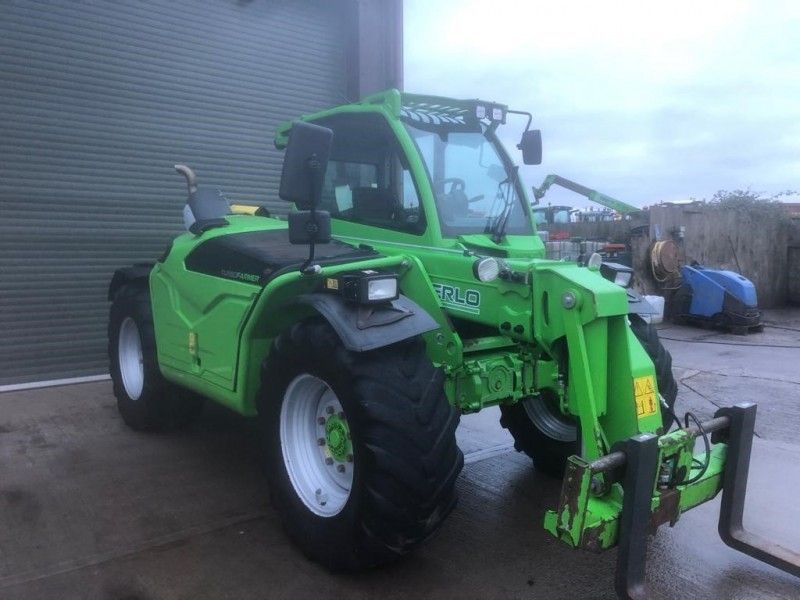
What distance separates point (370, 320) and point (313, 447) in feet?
2.83

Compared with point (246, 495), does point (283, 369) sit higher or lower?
higher

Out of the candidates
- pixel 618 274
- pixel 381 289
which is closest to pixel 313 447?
pixel 381 289

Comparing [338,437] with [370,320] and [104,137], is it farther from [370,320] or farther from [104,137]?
[104,137]

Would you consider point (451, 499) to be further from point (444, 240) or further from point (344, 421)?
point (444, 240)

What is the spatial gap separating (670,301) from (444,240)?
30.2 feet

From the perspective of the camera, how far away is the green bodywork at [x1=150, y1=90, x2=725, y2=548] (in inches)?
122

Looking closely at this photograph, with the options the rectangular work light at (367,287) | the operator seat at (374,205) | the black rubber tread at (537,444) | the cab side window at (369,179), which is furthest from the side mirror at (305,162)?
the black rubber tread at (537,444)

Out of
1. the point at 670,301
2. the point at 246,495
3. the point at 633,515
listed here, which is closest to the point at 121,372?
the point at 246,495

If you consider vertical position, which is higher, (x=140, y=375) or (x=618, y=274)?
(x=618, y=274)

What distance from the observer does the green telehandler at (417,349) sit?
2918mm

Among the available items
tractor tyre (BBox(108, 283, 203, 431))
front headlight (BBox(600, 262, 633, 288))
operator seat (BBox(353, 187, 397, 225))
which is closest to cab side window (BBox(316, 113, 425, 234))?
operator seat (BBox(353, 187, 397, 225))

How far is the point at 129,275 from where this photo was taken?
5457 mm

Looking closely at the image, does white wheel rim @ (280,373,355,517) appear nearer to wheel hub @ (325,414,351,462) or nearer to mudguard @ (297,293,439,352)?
wheel hub @ (325,414,351,462)

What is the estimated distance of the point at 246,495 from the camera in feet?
13.7
